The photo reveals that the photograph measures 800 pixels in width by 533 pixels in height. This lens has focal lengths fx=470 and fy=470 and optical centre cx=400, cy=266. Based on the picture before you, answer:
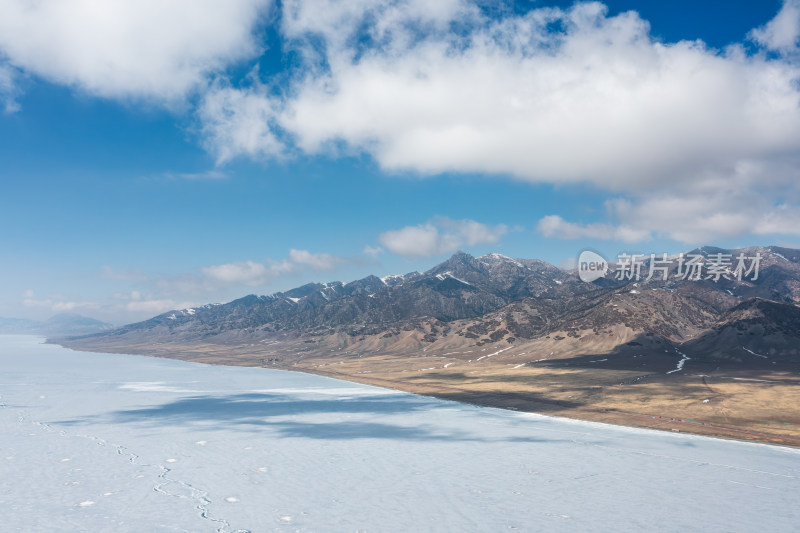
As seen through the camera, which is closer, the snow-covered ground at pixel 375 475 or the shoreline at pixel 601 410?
the snow-covered ground at pixel 375 475

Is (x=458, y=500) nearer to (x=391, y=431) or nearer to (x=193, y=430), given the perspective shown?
(x=391, y=431)

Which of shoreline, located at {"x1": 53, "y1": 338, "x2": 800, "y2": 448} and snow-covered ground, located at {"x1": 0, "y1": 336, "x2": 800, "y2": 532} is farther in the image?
shoreline, located at {"x1": 53, "y1": 338, "x2": 800, "y2": 448}

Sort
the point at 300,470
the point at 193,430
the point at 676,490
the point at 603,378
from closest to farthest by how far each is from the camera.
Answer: the point at 676,490, the point at 300,470, the point at 193,430, the point at 603,378

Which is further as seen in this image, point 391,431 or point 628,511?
point 391,431

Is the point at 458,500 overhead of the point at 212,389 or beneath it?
overhead

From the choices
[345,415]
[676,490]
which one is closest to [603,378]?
[345,415]

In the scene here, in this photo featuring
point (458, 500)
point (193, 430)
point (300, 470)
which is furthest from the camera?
point (193, 430)

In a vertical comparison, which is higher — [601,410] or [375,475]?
[601,410]

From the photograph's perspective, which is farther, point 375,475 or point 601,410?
point 601,410
